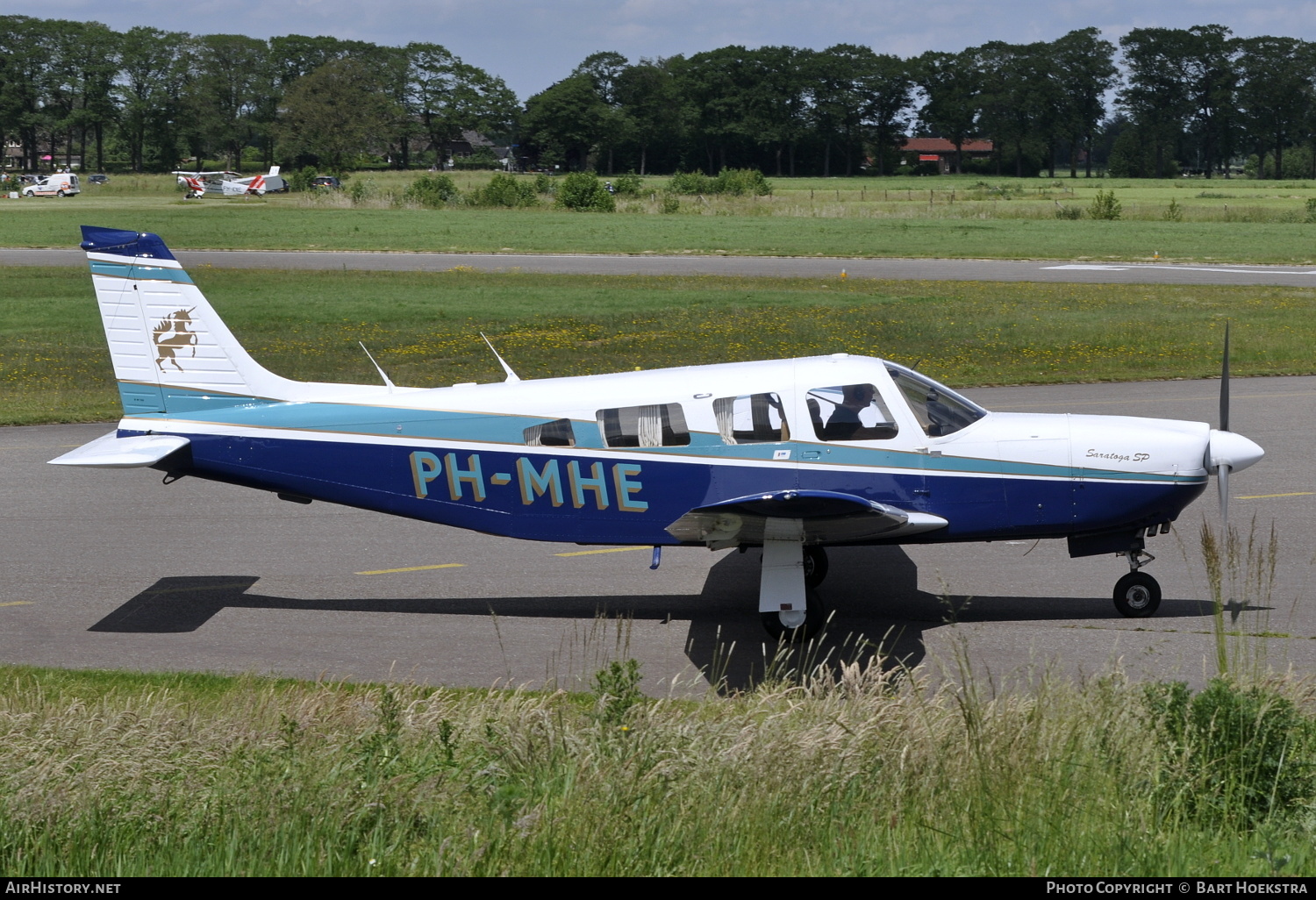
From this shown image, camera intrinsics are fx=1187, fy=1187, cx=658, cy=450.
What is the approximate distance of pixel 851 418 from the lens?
394 inches

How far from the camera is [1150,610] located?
10297 millimetres

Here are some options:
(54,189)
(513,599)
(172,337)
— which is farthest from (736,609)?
(54,189)

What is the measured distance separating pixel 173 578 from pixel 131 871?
7080 millimetres

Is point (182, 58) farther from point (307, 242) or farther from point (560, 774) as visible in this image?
point (560, 774)

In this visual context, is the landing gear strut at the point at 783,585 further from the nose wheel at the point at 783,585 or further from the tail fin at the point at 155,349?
the tail fin at the point at 155,349

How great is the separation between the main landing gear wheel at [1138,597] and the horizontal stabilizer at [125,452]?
8.43m

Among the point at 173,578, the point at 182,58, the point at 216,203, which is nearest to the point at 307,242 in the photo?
the point at 216,203

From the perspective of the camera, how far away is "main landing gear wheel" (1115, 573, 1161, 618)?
1030 centimetres

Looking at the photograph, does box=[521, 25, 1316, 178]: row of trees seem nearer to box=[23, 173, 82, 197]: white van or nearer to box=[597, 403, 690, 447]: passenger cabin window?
box=[23, 173, 82, 197]: white van

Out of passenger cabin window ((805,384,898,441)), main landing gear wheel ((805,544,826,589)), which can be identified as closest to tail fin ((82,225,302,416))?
passenger cabin window ((805,384,898,441))

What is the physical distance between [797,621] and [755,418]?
1729 millimetres

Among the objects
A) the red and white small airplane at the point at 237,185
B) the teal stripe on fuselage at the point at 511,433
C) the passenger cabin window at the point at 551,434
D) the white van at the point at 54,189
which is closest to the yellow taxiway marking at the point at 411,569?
the teal stripe on fuselage at the point at 511,433

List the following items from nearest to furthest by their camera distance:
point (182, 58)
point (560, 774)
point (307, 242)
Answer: point (560, 774)
point (307, 242)
point (182, 58)

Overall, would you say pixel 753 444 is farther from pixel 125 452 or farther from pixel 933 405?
pixel 125 452
